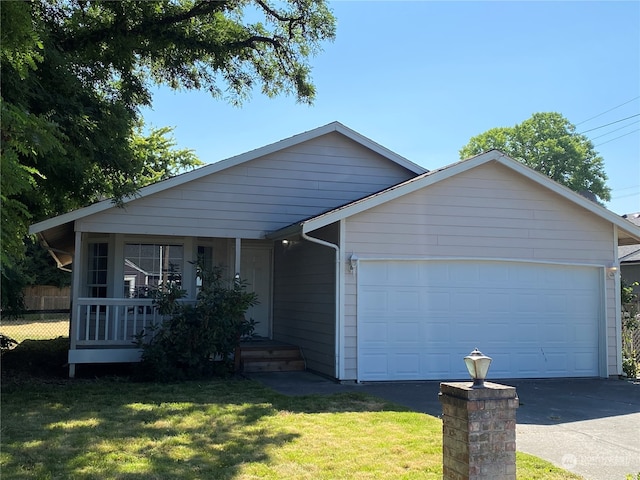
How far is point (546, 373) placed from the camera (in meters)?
10.9

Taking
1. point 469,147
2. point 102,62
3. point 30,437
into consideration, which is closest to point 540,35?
point 102,62

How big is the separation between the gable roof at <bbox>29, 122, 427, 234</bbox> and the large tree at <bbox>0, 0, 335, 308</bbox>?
0.33m

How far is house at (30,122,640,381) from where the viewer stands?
1022 centimetres

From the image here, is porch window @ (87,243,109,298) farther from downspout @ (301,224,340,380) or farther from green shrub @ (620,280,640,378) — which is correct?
green shrub @ (620,280,640,378)

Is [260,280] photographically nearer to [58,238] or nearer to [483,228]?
[58,238]

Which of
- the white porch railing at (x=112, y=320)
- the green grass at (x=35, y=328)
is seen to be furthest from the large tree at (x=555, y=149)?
the white porch railing at (x=112, y=320)

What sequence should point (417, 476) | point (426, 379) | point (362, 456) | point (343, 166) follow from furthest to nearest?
point (343, 166)
point (426, 379)
point (362, 456)
point (417, 476)

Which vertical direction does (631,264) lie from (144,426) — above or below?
above

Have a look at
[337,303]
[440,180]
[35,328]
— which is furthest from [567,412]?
[35,328]

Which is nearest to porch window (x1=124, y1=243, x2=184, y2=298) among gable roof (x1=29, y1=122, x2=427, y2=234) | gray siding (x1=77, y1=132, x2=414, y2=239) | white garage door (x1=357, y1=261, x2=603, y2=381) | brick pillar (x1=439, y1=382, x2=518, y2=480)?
gray siding (x1=77, y1=132, x2=414, y2=239)

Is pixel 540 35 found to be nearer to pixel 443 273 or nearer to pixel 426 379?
pixel 443 273

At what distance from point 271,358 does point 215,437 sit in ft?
17.5

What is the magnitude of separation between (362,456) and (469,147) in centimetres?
4888

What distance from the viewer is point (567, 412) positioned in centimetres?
774
